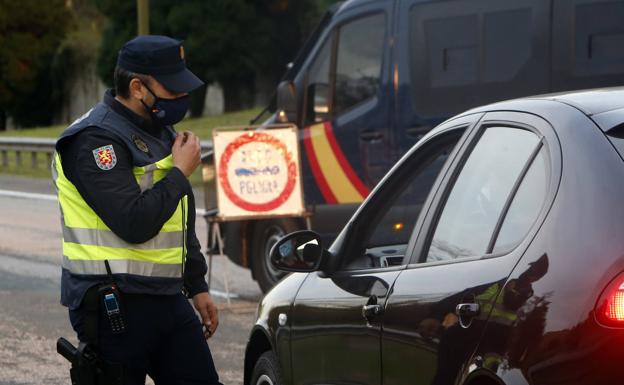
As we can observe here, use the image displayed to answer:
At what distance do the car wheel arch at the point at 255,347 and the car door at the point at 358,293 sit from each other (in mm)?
503

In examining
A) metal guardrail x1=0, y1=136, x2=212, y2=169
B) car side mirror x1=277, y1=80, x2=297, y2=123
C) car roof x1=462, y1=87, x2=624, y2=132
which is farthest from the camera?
metal guardrail x1=0, y1=136, x2=212, y2=169

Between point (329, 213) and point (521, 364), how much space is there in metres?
8.41

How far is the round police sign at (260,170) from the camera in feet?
39.1

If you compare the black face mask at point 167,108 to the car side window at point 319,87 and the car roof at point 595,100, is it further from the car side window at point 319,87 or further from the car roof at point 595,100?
the car side window at point 319,87

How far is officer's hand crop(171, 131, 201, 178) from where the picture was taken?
5145 mm

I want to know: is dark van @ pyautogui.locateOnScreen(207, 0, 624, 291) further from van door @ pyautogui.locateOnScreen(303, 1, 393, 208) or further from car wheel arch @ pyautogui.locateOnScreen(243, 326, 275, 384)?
car wheel arch @ pyautogui.locateOnScreen(243, 326, 275, 384)

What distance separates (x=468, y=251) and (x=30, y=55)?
55.4 meters

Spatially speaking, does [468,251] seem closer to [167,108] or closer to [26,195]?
[167,108]

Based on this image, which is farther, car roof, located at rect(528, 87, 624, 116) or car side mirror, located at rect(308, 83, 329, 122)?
car side mirror, located at rect(308, 83, 329, 122)

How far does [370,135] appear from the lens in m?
12.1

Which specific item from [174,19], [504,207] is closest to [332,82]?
[504,207]

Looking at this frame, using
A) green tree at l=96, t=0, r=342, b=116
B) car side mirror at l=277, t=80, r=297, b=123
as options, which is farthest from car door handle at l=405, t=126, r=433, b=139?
green tree at l=96, t=0, r=342, b=116

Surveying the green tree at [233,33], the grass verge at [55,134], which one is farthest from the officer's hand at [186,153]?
the green tree at [233,33]

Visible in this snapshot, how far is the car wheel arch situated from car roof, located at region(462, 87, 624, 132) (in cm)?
172
